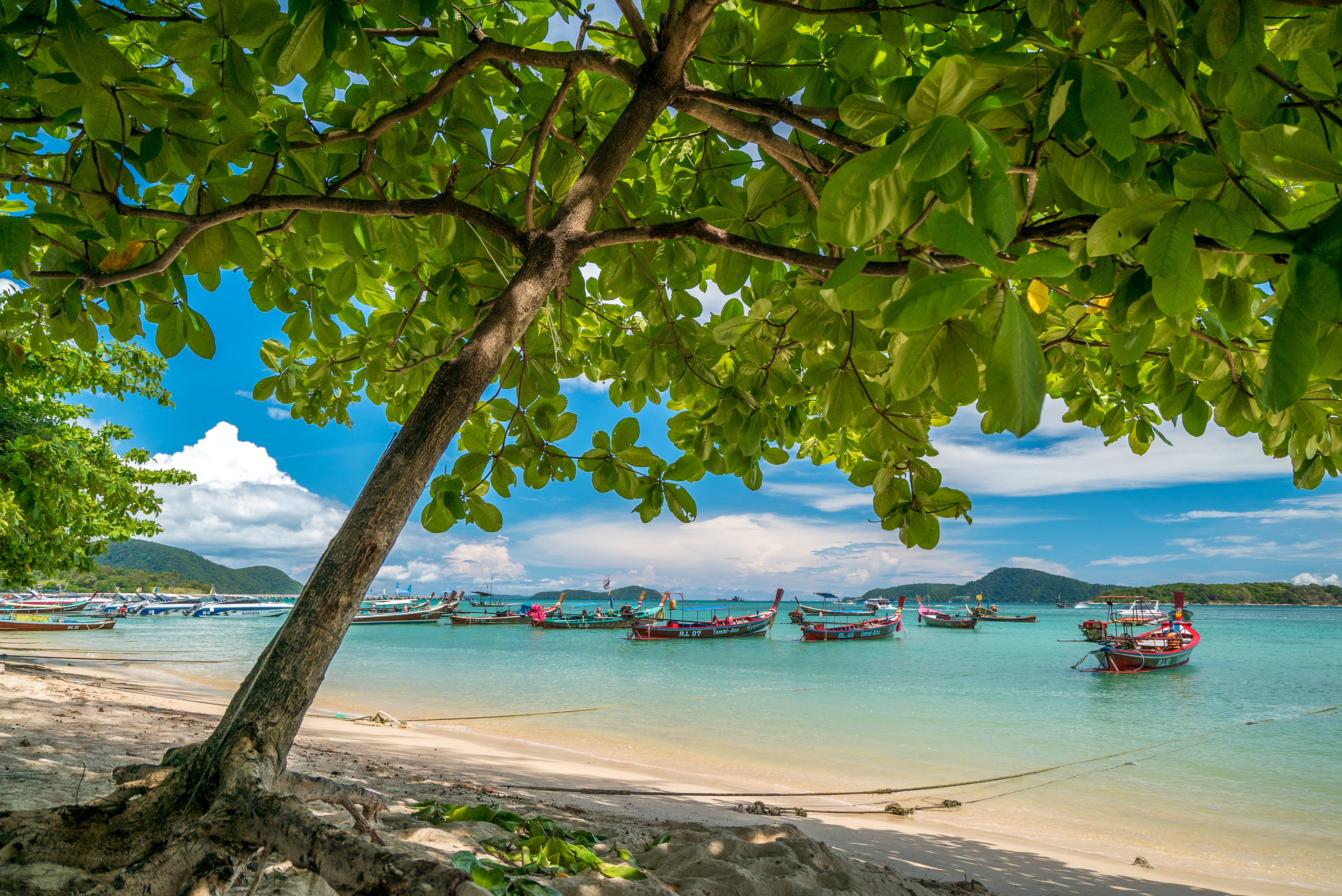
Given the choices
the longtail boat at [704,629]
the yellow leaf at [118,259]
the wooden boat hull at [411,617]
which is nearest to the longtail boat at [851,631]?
the longtail boat at [704,629]

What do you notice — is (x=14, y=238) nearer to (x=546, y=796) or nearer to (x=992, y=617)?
(x=546, y=796)

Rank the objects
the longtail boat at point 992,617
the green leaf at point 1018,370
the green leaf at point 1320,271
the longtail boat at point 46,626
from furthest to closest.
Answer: the longtail boat at point 992,617
the longtail boat at point 46,626
the green leaf at point 1320,271
the green leaf at point 1018,370

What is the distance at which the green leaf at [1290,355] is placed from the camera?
0.63 metres

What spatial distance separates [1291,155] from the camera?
657mm

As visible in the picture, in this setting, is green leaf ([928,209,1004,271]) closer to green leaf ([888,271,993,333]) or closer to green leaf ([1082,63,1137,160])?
green leaf ([888,271,993,333])

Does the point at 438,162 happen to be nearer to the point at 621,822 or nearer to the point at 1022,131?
the point at 1022,131

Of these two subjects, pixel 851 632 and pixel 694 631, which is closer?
pixel 694 631

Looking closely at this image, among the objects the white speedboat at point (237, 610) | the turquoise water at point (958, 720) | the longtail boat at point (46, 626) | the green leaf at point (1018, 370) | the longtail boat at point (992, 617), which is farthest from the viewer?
the white speedboat at point (237, 610)

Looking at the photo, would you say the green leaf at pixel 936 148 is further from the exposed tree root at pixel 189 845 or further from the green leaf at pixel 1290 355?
the exposed tree root at pixel 189 845

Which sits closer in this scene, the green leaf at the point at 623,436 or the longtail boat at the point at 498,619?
the green leaf at the point at 623,436

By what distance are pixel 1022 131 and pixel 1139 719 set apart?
17.7m

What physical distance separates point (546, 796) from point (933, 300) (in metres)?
5.09

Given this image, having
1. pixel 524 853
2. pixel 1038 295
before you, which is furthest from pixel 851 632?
pixel 1038 295

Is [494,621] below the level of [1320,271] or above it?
below
